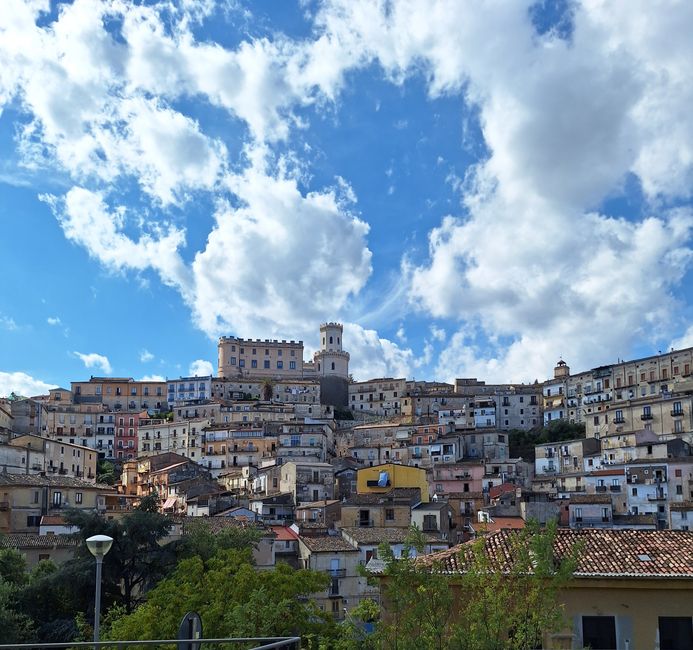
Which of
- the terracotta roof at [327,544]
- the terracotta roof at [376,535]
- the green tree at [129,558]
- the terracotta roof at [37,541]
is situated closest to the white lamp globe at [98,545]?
the green tree at [129,558]

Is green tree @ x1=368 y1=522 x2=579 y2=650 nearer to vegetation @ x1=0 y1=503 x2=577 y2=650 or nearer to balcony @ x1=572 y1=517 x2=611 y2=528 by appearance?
vegetation @ x1=0 y1=503 x2=577 y2=650

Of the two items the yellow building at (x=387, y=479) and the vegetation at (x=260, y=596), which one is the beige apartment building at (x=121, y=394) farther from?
the vegetation at (x=260, y=596)

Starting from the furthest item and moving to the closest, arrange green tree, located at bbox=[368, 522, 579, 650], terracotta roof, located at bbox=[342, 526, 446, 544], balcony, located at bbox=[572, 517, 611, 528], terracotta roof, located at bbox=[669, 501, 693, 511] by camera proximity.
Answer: balcony, located at bbox=[572, 517, 611, 528] < terracotta roof, located at bbox=[669, 501, 693, 511] < terracotta roof, located at bbox=[342, 526, 446, 544] < green tree, located at bbox=[368, 522, 579, 650]

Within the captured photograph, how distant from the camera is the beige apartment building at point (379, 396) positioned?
132 m

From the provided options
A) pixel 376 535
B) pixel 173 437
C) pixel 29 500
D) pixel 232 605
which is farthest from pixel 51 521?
pixel 173 437

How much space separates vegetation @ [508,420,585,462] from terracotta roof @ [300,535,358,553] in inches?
1894

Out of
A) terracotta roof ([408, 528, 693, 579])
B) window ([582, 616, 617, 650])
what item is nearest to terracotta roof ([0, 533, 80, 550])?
terracotta roof ([408, 528, 693, 579])

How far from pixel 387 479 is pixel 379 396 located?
64294mm

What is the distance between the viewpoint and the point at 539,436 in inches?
3944

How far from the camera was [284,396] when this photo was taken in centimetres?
13038

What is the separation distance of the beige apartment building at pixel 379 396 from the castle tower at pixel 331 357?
9.07 metres

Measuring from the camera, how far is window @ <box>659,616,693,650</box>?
16578mm

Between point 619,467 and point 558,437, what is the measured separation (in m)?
26.5

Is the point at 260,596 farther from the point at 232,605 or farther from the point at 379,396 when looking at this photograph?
the point at 379,396
